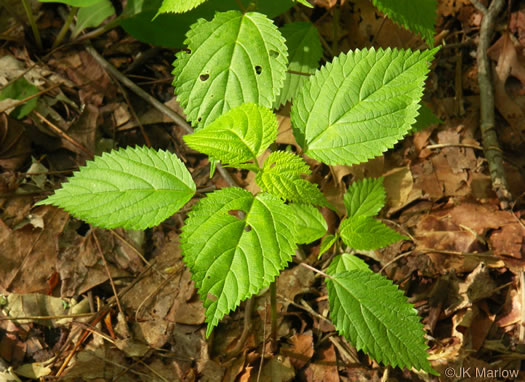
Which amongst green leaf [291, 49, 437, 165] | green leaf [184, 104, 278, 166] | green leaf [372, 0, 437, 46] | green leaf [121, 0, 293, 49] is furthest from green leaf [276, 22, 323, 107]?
green leaf [184, 104, 278, 166]

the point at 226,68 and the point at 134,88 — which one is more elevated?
the point at 226,68

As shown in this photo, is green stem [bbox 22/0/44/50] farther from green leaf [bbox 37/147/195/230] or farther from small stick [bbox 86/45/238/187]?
green leaf [bbox 37/147/195/230]

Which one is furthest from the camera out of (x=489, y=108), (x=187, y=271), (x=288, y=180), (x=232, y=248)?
(x=489, y=108)

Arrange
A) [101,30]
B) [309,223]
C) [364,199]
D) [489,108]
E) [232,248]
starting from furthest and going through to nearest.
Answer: [489,108] → [101,30] → [364,199] → [309,223] → [232,248]

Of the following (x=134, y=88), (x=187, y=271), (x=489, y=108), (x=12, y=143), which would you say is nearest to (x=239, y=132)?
(x=187, y=271)

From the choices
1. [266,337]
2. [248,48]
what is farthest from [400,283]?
[248,48]

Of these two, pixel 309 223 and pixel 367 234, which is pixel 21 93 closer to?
pixel 309 223

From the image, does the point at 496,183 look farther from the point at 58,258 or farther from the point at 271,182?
the point at 58,258
